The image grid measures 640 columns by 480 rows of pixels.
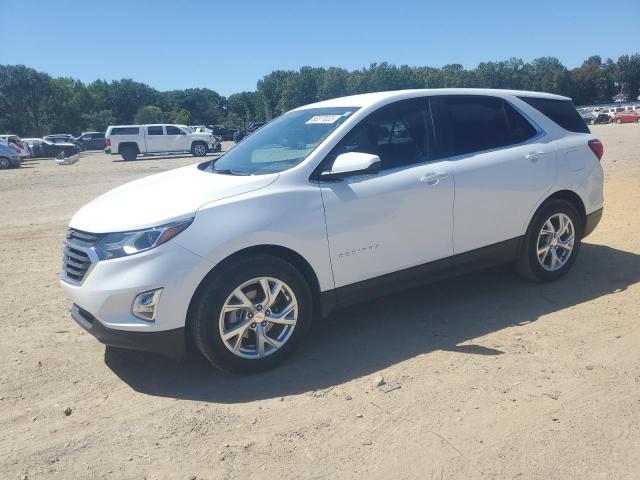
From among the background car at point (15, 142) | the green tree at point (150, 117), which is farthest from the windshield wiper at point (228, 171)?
the green tree at point (150, 117)

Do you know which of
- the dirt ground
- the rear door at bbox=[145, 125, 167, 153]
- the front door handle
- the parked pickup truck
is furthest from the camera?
the rear door at bbox=[145, 125, 167, 153]

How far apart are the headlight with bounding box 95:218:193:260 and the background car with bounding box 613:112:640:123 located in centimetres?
6187

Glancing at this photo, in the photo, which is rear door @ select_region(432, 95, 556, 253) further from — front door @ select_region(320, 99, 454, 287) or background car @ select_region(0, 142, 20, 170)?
background car @ select_region(0, 142, 20, 170)

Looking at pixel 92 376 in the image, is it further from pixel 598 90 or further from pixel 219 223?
pixel 598 90

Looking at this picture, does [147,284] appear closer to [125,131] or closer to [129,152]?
[129,152]

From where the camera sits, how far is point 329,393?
136 inches

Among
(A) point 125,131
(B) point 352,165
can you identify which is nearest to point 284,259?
(B) point 352,165

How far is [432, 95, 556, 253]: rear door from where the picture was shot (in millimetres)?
4520

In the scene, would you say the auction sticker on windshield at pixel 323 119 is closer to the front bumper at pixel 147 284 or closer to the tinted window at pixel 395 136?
the tinted window at pixel 395 136

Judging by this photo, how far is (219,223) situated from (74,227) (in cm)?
113

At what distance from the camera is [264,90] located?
10650 centimetres

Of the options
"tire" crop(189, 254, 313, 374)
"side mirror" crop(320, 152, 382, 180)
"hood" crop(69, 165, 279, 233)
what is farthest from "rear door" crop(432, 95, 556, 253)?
"hood" crop(69, 165, 279, 233)

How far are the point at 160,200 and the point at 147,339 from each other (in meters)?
0.95

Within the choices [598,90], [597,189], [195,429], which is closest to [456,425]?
[195,429]
